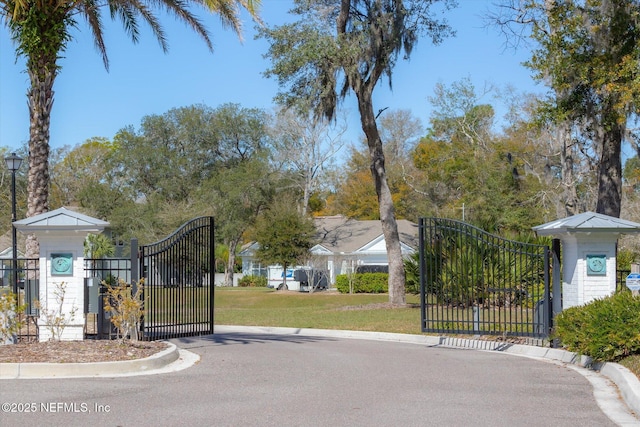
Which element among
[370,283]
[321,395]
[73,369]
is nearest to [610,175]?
[321,395]

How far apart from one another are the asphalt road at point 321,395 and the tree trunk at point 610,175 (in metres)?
8.74

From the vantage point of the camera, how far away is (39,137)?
57.6 feet

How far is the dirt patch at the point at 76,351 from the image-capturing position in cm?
1137

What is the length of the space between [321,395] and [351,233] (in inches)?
1849

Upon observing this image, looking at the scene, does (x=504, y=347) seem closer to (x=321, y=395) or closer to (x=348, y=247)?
(x=321, y=395)

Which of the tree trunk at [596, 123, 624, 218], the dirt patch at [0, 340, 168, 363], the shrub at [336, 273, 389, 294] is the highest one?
the tree trunk at [596, 123, 624, 218]

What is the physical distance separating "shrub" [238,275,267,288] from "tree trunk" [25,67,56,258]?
4332 cm

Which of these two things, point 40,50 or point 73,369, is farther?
point 40,50

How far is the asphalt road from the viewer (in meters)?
8.07

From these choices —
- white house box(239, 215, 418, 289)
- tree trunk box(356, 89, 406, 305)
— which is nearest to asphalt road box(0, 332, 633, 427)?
tree trunk box(356, 89, 406, 305)

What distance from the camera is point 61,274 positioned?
14.0 m

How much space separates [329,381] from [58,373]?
371 centimetres

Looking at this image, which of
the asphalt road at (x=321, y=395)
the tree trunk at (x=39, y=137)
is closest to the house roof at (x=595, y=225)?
the asphalt road at (x=321, y=395)

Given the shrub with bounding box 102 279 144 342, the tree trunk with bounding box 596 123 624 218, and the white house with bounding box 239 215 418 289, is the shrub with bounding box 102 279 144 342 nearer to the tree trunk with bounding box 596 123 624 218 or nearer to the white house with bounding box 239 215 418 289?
the tree trunk with bounding box 596 123 624 218
